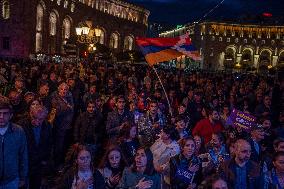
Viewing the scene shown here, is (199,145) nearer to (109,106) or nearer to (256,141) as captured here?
(256,141)

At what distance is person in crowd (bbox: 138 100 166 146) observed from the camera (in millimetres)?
9172

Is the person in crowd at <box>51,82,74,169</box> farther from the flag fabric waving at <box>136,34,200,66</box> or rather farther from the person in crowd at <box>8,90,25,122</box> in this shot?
the flag fabric waving at <box>136,34,200,66</box>

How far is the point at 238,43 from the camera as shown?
11862 centimetres

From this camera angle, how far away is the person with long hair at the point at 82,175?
5464 millimetres

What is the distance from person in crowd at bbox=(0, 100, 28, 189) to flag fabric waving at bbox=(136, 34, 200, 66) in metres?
7.39

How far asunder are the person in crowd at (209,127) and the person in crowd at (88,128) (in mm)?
1989

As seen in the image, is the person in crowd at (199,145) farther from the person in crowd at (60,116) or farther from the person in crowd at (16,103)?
the person in crowd at (16,103)

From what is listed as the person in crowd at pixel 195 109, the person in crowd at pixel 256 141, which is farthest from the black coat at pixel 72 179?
the person in crowd at pixel 195 109

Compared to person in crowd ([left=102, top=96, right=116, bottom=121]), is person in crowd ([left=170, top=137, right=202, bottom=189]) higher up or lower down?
lower down

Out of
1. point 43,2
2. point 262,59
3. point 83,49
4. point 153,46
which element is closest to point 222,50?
point 262,59

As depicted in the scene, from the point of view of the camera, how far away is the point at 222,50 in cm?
11600

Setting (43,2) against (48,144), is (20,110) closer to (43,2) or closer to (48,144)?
(48,144)

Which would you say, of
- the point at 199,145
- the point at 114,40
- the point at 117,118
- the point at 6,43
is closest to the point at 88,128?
the point at 117,118

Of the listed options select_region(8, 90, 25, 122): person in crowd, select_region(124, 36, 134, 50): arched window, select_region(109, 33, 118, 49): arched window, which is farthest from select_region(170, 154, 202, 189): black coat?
select_region(124, 36, 134, 50): arched window
